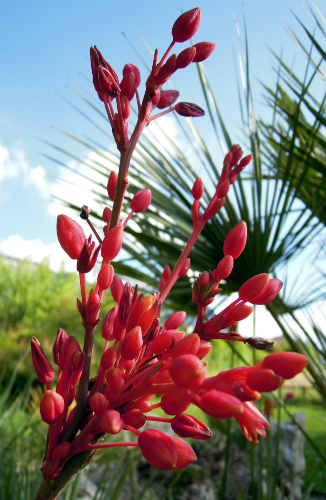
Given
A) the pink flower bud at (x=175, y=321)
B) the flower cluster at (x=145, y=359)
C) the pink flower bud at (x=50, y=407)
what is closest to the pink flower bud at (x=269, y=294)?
the flower cluster at (x=145, y=359)

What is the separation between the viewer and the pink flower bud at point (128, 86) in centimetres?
46

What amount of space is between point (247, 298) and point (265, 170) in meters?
1.53

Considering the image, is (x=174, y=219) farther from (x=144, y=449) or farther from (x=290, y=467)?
(x=290, y=467)

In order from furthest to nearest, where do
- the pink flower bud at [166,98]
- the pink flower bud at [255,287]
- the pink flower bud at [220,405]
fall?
the pink flower bud at [166,98] < the pink flower bud at [255,287] < the pink flower bud at [220,405]

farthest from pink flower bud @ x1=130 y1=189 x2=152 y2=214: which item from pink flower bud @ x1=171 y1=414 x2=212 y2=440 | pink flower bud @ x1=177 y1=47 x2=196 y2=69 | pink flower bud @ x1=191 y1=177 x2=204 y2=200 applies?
pink flower bud @ x1=171 y1=414 x2=212 y2=440

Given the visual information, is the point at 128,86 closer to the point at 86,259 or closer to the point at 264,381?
the point at 86,259

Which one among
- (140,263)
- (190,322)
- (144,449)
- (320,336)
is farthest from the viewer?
(190,322)

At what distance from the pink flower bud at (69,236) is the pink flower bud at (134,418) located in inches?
6.8

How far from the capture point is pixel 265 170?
5.90 ft

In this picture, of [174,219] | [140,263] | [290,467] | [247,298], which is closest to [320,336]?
[174,219]

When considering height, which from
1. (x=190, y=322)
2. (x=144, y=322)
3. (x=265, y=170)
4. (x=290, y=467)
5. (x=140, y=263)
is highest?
(x=265, y=170)

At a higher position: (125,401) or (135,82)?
(135,82)

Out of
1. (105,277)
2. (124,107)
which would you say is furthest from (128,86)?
(105,277)

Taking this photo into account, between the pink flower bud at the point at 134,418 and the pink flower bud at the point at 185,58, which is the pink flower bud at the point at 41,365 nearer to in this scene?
the pink flower bud at the point at 134,418
